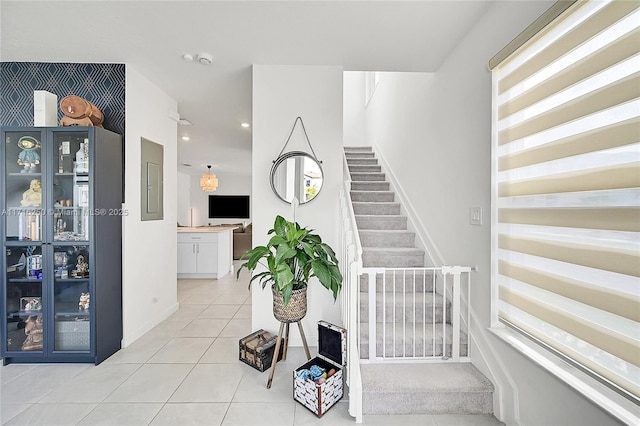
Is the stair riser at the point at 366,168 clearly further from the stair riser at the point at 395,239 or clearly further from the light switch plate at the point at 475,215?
the light switch plate at the point at 475,215

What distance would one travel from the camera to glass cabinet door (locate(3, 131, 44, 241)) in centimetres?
221

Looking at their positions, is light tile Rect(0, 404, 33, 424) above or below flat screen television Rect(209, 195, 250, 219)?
below

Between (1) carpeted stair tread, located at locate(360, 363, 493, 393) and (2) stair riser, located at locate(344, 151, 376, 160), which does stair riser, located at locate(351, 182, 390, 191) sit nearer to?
(2) stair riser, located at locate(344, 151, 376, 160)

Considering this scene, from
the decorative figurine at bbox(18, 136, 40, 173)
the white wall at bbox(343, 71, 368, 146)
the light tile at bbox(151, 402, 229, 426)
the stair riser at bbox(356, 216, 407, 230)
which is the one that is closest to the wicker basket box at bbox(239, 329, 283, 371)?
the light tile at bbox(151, 402, 229, 426)

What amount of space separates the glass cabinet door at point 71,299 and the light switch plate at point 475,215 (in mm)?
3019

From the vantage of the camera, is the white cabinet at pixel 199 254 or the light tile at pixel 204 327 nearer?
the light tile at pixel 204 327

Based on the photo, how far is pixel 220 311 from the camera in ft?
11.1

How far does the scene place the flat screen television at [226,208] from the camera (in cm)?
980

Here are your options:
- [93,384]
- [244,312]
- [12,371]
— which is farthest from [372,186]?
[12,371]

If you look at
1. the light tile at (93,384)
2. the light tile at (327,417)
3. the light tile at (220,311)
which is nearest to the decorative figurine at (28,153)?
the light tile at (93,384)

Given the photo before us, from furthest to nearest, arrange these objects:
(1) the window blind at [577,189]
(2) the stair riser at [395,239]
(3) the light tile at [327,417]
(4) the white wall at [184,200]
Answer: (4) the white wall at [184,200] → (2) the stair riser at [395,239] → (3) the light tile at [327,417] → (1) the window blind at [577,189]

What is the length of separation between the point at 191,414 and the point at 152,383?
52 cm

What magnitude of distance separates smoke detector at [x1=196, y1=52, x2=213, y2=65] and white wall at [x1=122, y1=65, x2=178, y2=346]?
2.43ft

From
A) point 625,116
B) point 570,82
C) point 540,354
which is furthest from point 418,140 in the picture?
point 540,354
